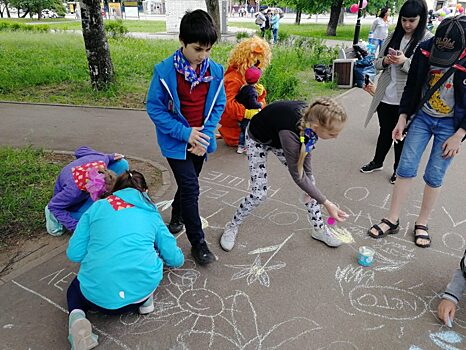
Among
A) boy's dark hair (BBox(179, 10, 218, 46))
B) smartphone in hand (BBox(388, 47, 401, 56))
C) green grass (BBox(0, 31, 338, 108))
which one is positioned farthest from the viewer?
green grass (BBox(0, 31, 338, 108))

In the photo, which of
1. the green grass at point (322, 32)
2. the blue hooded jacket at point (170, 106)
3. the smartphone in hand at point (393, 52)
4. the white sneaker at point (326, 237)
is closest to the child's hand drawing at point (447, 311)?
the white sneaker at point (326, 237)

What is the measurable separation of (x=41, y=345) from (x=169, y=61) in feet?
6.06

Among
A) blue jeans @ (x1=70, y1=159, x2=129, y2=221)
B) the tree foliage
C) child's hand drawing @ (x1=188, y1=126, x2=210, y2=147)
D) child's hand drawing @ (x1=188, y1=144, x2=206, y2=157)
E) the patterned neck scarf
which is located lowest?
blue jeans @ (x1=70, y1=159, x2=129, y2=221)

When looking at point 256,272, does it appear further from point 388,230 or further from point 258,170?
point 388,230

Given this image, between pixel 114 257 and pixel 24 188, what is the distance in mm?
2336

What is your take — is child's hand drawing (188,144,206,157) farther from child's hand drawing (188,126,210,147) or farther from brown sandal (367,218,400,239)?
brown sandal (367,218,400,239)

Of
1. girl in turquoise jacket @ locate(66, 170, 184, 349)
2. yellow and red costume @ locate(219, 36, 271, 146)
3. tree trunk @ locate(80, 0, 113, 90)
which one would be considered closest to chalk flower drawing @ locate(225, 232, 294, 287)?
girl in turquoise jacket @ locate(66, 170, 184, 349)

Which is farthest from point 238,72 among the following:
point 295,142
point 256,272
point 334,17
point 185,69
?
point 334,17

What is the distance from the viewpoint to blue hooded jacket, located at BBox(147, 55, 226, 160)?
2.55 m

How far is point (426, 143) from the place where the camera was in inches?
119

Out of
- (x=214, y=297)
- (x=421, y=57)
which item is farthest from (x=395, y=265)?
(x=421, y=57)

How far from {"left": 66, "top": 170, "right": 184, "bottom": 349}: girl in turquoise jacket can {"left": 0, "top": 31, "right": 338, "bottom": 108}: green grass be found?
5256 mm

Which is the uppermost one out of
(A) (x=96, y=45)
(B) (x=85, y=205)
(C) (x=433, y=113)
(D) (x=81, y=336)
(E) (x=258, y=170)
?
(A) (x=96, y=45)

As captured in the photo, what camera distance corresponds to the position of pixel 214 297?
98.7 inches
